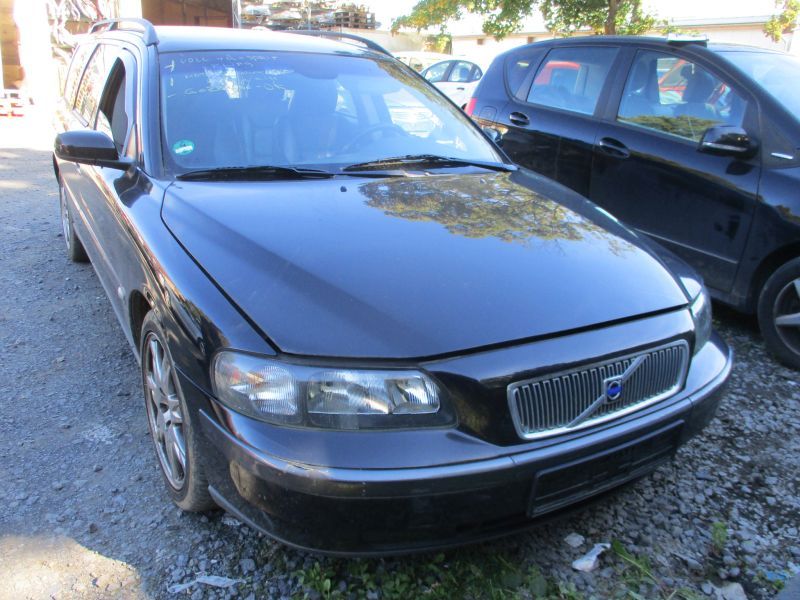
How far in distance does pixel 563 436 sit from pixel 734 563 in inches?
35.3

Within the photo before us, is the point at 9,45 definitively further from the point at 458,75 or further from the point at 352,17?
the point at 352,17

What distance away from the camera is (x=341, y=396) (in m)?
1.67

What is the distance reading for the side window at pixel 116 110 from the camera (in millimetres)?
2969

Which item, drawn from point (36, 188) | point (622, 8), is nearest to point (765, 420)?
point (36, 188)

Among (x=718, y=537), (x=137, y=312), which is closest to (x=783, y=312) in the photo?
(x=718, y=537)

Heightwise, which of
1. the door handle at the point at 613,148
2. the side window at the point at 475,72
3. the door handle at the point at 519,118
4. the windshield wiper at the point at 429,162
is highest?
the windshield wiper at the point at 429,162

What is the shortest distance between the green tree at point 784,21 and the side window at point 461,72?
13.2m

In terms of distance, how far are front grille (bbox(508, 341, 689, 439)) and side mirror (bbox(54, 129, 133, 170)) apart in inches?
77.0

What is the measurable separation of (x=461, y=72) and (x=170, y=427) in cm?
1312

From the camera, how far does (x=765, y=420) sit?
2.99 m

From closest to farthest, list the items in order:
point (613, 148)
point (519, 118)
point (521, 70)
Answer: point (613, 148) < point (519, 118) < point (521, 70)

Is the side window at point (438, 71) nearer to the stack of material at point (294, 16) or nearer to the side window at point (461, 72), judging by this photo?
the side window at point (461, 72)

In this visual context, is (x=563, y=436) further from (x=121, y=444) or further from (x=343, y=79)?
(x=343, y=79)

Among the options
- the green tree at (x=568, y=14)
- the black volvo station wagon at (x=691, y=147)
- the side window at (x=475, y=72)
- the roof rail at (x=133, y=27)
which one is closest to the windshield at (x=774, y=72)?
the black volvo station wagon at (x=691, y=147)
